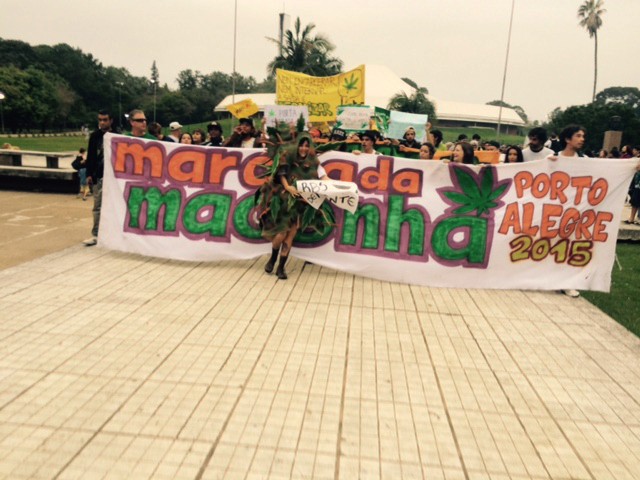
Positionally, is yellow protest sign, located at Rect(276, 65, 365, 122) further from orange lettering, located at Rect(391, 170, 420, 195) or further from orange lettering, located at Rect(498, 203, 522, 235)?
orange lettering, located at Rect(498, 203, 522, 235)

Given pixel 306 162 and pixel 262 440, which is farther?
pixel 306 162

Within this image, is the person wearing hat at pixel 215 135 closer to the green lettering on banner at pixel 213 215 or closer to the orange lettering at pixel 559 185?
the green lettering on banner at pixel 213 215

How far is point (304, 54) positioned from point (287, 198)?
3572 cm

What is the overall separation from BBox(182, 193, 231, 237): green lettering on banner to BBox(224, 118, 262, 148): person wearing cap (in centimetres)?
106

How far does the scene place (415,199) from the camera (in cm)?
609

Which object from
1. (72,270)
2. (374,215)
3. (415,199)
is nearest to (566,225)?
(415,199)

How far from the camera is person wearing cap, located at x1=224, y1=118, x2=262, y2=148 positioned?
23.5 feet

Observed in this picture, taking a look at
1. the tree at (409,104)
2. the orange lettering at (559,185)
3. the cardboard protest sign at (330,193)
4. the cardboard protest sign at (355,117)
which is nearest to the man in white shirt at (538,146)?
the orange lettering at (559,185)

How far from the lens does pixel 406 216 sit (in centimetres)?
607

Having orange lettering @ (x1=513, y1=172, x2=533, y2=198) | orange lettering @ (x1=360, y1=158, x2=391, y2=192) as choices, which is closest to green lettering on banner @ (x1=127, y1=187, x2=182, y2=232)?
orange lettering @ (x1=360, y1=158, x2=391, y2=192)

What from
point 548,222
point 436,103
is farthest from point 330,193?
point 436,103

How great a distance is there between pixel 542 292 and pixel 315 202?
2764 mm

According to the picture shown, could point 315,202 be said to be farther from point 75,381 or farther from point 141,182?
point 75,381

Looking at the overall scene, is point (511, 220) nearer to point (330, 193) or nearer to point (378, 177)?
point (378, 177)
